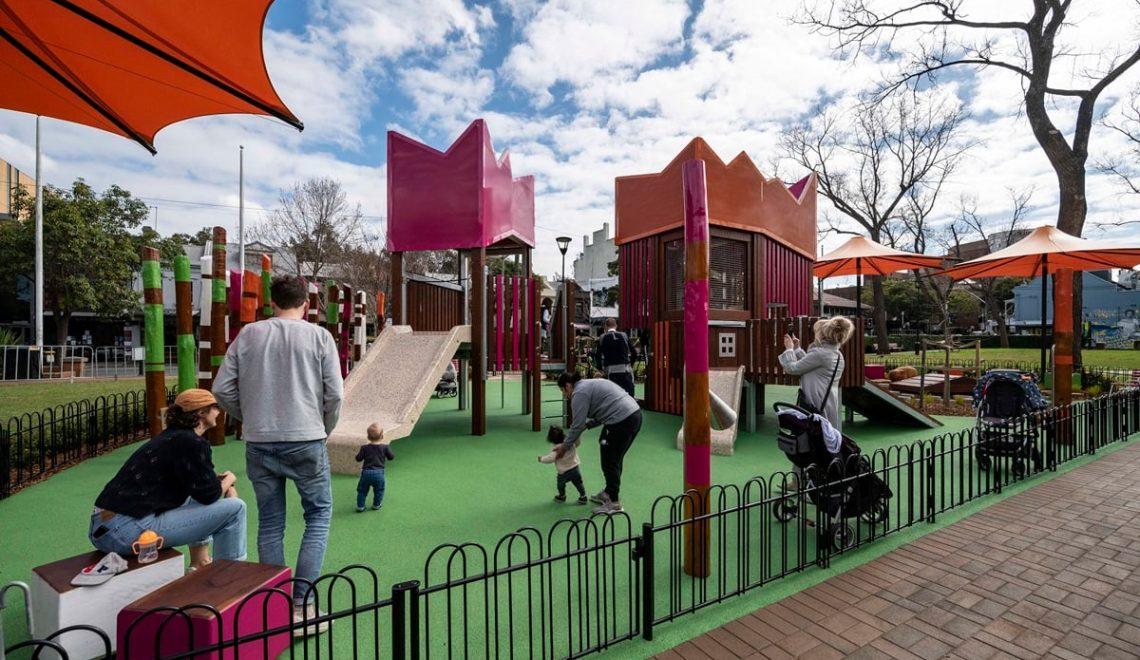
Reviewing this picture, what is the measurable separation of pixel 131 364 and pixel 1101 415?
34677mm

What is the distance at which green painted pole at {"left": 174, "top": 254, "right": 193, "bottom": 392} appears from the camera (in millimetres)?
7297

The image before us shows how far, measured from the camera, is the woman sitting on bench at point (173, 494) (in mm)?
2904

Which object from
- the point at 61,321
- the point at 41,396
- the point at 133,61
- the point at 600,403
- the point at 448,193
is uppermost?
the point at 448,193

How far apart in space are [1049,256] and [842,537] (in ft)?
30.7

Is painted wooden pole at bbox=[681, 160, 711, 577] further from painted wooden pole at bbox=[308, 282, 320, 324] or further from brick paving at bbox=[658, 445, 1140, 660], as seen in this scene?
painted wooden pole at bbox=[308, 282, 320, 324]

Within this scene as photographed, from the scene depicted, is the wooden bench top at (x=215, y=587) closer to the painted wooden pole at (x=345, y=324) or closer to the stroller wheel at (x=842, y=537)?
the stroller wheel at (x=842, y=537)

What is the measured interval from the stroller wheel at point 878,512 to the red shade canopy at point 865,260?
8102 mm

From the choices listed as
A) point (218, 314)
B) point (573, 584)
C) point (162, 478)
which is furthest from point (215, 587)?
point (218, 314)

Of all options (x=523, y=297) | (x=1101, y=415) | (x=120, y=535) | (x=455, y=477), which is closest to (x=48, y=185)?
(x=523, y=297)

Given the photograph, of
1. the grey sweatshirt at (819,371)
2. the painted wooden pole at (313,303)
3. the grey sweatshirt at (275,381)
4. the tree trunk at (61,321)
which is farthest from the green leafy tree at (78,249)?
the grey sweatshirt at (819,371)

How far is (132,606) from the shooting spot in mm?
2391

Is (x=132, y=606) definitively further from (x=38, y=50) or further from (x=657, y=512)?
(x=657, y=512)

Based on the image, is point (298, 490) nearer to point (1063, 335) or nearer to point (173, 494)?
point (173, 494)

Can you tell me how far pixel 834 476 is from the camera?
4348 mm
